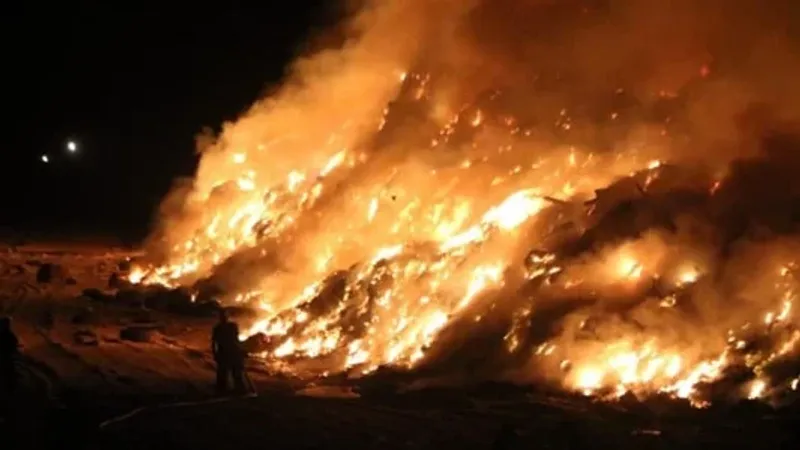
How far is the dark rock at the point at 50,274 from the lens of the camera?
32.4m

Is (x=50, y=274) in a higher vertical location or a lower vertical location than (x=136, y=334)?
higher

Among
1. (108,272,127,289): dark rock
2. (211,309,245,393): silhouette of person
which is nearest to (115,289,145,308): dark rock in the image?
(108,272,127,289): dark rock

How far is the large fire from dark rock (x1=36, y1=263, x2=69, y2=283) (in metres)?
4.27

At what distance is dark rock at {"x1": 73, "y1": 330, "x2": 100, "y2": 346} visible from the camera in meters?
23.7

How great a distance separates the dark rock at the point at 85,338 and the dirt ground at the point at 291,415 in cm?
16

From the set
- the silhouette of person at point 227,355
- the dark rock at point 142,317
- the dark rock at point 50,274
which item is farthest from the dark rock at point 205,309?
the silhouette of person at point 227,355

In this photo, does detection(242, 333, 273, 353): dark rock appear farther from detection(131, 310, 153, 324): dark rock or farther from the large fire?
detection(131, 310, 153, 324): dark rock

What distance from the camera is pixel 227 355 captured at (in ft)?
64.3

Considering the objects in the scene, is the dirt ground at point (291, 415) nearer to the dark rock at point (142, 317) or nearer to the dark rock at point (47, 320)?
the dark rock at point (47, 320)

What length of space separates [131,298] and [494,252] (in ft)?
37.6

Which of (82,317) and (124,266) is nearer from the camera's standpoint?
(82,317)

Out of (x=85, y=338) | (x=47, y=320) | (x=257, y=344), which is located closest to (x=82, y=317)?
(x=47, y=320)

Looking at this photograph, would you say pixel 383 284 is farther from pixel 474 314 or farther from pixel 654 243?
pixel 654 243

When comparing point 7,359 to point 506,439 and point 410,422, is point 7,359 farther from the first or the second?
point 506,439
